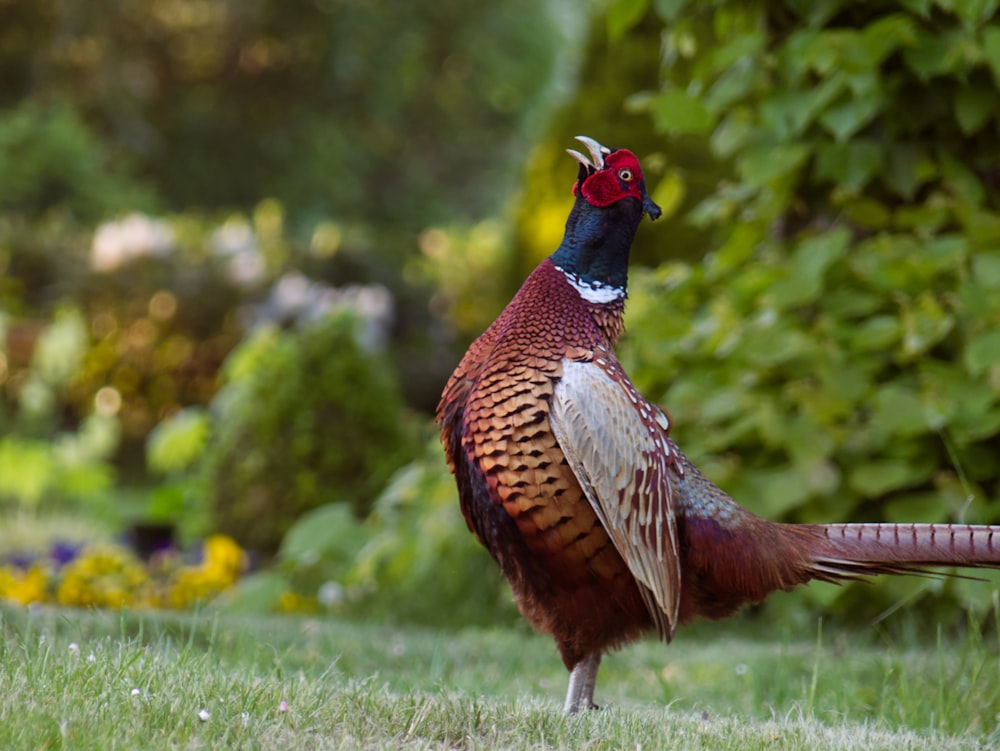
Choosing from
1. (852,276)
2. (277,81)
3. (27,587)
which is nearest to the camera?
(852,276)

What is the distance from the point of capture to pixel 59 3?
2009cm

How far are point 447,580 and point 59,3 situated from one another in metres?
17.9

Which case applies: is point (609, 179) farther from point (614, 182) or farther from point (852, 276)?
point (852, 276)

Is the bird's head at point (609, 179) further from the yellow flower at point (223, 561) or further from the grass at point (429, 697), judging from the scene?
the yellow flower at point (223, 561)

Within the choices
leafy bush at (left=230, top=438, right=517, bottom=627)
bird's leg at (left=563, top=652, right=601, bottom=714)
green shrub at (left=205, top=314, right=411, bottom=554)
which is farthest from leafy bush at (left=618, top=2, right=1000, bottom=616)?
green shrub at (left=205, top=314, right=411, bottom=554)

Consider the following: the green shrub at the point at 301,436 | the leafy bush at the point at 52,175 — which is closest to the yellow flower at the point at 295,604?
the green shrub at the point at 301,436

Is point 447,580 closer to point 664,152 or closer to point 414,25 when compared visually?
point 664,152

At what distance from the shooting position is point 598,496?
89.5 inches

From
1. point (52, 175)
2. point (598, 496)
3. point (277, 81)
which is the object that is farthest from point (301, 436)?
point (277, 81)

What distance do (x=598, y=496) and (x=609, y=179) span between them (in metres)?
0.66

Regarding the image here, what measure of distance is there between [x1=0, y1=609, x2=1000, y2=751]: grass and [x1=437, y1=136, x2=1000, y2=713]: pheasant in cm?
23

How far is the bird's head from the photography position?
2.45m

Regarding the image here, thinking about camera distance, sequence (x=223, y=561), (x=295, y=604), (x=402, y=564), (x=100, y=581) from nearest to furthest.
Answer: (x=402, y=564)
(x=100, y=581)
(x=295, y=604)
(x=223, y=561)

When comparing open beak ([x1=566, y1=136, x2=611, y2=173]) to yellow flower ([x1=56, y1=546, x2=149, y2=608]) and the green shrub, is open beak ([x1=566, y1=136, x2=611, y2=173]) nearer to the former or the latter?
yellow flower ([x1=56, y1=546, x2=149, y2=608])
